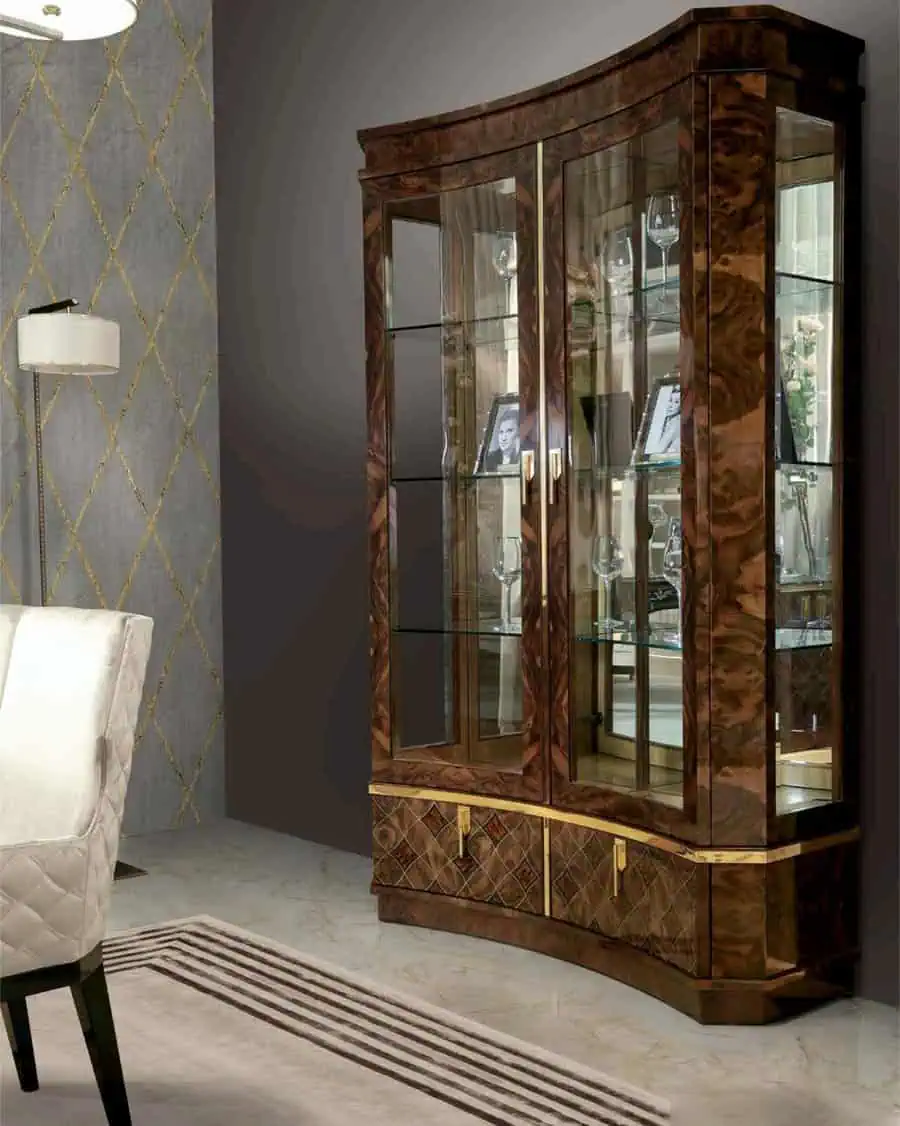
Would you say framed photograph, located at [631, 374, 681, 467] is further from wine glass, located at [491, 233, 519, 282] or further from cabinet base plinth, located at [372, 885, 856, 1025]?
cabinet base plinth, located at [372, 885, 856, 1025]

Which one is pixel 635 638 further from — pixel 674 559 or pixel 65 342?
pixel 65 342

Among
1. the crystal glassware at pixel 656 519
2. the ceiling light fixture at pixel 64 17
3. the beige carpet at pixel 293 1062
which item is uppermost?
the ceiling light fixture at pixel 64 17

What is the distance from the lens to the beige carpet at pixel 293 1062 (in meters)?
2.40

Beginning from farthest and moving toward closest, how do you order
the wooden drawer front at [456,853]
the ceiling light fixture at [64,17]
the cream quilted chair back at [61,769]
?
the wooden drawer front at [456,853] → the cream quilted chair back at [61,769] → the ceiling light fixture at [64,17]

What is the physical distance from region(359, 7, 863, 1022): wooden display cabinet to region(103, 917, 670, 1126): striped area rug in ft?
1.32

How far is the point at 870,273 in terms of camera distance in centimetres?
288

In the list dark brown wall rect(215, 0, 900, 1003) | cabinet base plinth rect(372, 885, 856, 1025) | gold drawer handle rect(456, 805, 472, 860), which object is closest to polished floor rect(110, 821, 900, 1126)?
cabinet base plinth rect(372, 885, 856, 1025)

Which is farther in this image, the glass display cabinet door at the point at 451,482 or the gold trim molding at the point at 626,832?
the glass display cabinet door at the point at 451,482

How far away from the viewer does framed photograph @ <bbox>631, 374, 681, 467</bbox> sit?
2.86 meters

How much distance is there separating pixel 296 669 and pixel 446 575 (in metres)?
1.29

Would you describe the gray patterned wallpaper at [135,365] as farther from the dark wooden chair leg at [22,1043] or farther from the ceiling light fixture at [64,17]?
the ceiling light fixture at [64,17]

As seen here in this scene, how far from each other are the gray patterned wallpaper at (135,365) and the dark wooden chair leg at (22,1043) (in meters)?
2.17

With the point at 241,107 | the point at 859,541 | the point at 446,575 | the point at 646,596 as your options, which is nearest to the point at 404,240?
the point at 446,575

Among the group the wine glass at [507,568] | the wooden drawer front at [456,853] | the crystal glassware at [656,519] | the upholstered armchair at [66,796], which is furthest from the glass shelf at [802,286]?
the upholstered armchair at [66,796]
